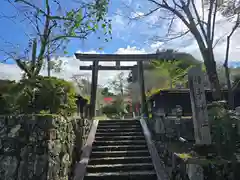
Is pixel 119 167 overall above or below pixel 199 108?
below

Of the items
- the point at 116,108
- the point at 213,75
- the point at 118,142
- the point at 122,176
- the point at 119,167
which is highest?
the point at 213,75

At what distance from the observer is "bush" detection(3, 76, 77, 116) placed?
13.0ft

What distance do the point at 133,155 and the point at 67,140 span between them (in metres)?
2.15

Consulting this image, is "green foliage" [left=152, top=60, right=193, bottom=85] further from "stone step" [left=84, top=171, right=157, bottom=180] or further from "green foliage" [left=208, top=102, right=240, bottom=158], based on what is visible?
"stone step" [left=84, top=171, right=157, bottom=180]

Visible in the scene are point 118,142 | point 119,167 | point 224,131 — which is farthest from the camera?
point 118,142

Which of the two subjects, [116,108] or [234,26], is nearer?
[234,26]

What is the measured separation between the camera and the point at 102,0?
5.77 metres

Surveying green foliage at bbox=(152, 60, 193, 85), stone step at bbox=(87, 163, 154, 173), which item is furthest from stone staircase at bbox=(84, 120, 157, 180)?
green foliage at bbox=(152, 60, 193, 85)

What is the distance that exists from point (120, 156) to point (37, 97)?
2937mm

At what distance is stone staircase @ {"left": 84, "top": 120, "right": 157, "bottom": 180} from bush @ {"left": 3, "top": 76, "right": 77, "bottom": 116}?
6.32ft

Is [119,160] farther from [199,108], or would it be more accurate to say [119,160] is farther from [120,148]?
[199,108]

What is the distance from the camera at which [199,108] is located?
4094 mm

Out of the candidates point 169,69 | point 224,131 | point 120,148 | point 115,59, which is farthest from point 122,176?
point 169,69

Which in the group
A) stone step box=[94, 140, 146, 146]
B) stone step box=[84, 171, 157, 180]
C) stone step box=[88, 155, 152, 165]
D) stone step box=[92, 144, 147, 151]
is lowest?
stone step box=[84, 171, 157, 180]
